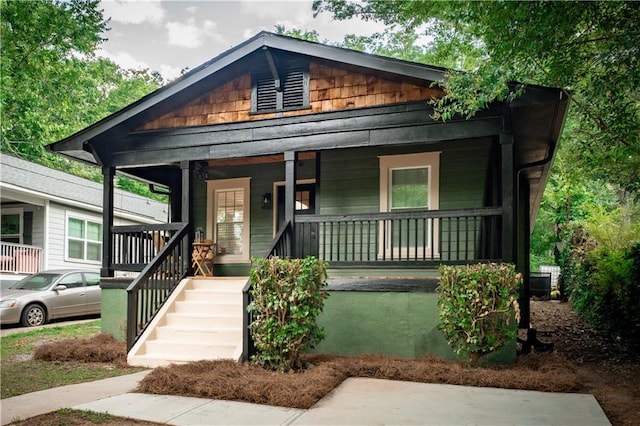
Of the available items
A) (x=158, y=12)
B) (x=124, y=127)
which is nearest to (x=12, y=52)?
(x=158, y=12)

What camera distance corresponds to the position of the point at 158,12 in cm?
1304

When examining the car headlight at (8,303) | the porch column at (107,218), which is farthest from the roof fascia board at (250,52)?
the car headlight at (8,303)

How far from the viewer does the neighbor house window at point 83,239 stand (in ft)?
55.0

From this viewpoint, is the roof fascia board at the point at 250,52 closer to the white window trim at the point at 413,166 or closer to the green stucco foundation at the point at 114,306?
the white window trim at the point at 413,166

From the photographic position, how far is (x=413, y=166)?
29.4 feet

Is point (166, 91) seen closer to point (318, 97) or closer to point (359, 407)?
point (318, 97)

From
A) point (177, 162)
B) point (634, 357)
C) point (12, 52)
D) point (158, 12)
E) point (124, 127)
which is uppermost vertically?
point (158, 12)

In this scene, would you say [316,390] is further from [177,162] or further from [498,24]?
[177,162]

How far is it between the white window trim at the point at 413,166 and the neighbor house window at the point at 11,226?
12.4 m

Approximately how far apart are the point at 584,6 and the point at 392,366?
14.2 ft

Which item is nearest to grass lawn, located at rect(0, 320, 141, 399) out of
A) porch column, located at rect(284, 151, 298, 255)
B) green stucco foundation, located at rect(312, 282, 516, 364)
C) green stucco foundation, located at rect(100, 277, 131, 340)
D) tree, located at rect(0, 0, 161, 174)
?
green stucco foundation, located at rect(100, 277, 131, 340)

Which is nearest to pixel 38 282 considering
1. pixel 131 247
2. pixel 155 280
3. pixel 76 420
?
pixel 131 247

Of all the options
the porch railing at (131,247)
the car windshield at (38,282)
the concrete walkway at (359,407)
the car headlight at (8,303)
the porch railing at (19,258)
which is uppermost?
the porch railing at (131,247)

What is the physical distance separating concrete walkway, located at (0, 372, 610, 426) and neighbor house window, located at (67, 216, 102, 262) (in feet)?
41.0
